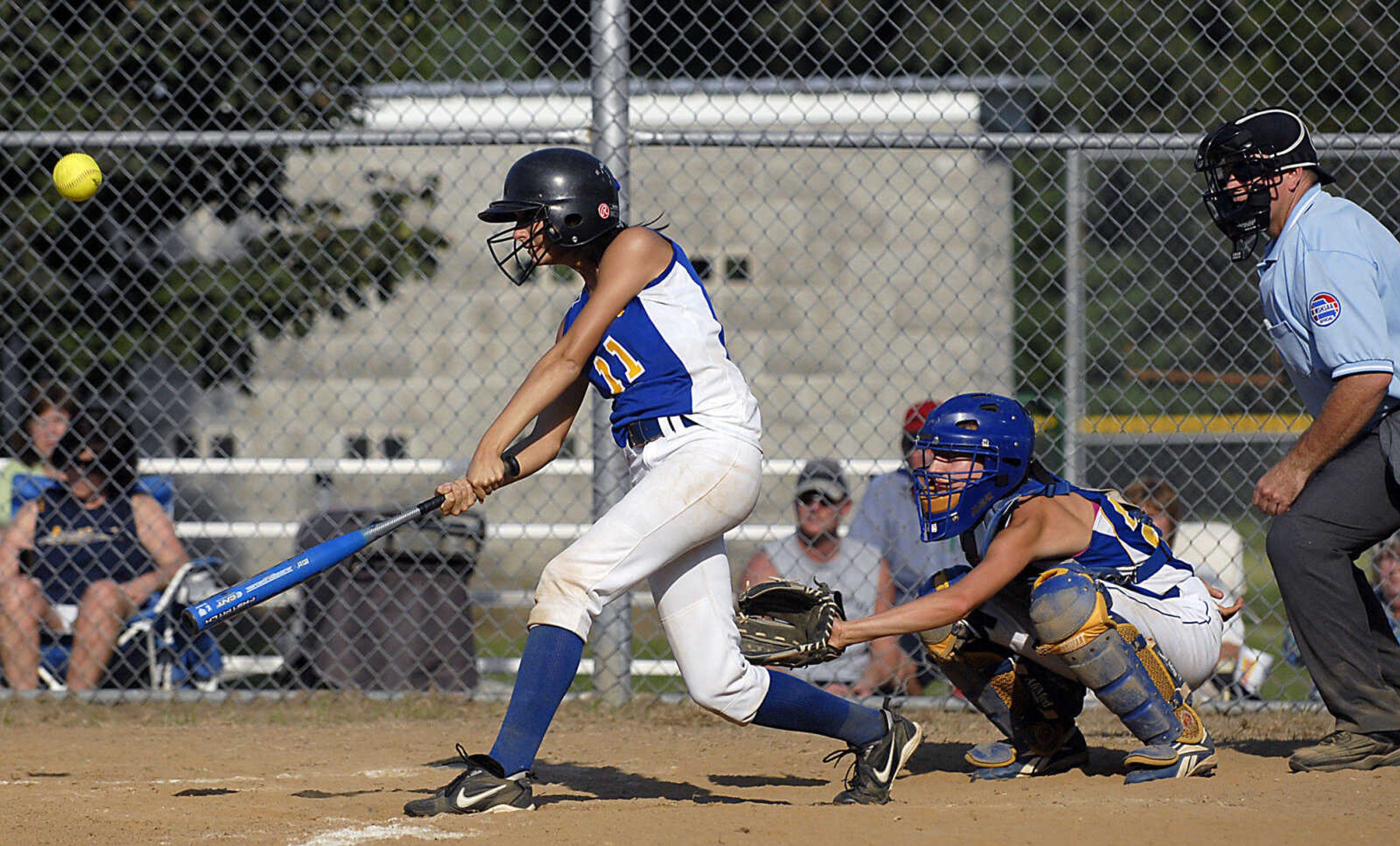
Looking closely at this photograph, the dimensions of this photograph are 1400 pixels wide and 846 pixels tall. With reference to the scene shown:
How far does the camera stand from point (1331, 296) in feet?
12.5

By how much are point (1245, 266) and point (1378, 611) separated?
2647 millimetres

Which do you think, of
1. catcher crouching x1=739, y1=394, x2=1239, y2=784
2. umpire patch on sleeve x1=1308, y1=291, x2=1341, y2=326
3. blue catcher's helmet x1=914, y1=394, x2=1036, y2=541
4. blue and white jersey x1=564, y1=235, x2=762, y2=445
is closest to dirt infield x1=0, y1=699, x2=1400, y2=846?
catcher crouching x1=739, y1=394, x2=1239, y2=784

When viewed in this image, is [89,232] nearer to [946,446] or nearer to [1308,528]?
[946,446]

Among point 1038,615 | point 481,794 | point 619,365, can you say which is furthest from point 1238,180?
point 481,794

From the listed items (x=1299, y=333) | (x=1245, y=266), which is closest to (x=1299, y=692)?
(x=1245, y=266)

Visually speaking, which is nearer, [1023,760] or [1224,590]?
[1023,760]

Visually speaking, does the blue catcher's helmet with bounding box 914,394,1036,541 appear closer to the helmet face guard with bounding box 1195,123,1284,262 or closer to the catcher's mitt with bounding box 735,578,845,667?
the catcher's mitt with bounding box 735,578,845,667

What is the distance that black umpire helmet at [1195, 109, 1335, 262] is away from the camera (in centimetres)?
402

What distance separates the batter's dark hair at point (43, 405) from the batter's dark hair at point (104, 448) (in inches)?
4.4

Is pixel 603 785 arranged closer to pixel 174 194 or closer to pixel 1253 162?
pixel 1253 162

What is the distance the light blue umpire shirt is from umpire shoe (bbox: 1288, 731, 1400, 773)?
0.86m

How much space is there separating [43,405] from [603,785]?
3.49 meters

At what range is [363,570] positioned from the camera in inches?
243

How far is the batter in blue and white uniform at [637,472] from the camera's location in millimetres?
3439
